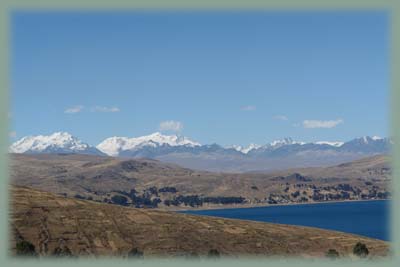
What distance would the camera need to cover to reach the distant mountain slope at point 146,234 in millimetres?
62469

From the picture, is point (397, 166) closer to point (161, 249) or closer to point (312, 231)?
point (161, 249)

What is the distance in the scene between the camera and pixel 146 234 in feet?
229

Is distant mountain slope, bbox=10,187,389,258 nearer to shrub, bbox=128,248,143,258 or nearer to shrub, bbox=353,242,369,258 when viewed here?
shrub, bbox=353,242,369,258

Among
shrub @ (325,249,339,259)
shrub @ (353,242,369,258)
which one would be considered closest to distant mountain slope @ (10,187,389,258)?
shrub @ (353,242,369,258)

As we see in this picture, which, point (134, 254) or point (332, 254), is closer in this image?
point (332, 254)

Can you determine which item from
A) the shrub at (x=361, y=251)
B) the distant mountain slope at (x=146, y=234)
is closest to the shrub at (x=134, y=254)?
the distant mountain slope at (x=146, y=234)

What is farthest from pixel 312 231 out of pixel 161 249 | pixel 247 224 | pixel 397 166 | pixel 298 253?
pixel 397 166

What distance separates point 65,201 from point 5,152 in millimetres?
72635

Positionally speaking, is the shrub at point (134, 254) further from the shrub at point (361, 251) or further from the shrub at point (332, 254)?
the shrub at point (361, 251)

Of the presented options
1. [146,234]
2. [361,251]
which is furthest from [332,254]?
[146,234]

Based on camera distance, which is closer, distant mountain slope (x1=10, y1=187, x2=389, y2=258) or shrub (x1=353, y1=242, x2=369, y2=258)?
shrub (x1=353, y1=242, x2=369, y2=258)

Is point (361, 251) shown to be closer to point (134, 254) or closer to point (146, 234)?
point (134, 254)

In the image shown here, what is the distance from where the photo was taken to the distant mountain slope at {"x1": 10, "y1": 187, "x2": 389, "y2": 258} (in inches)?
2459

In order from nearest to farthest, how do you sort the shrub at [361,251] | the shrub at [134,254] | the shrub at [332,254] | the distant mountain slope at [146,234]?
the shrub at [134,254] < the shrub at [332,254] < the shrub at [361,251] < the distant mountain slope at [146,234]
